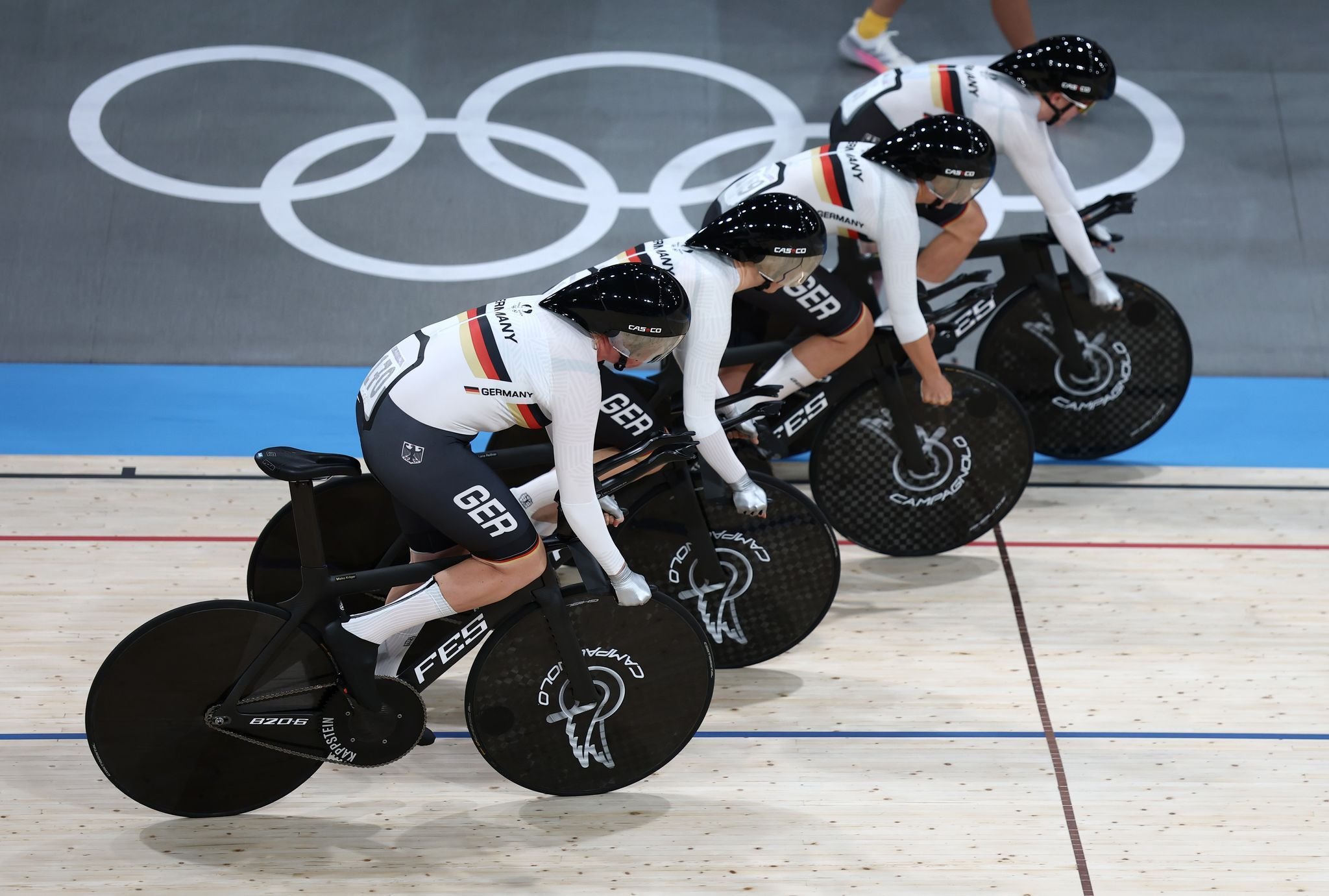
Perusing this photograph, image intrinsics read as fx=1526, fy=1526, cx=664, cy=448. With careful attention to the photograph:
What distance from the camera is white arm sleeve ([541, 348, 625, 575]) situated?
3.51 meters

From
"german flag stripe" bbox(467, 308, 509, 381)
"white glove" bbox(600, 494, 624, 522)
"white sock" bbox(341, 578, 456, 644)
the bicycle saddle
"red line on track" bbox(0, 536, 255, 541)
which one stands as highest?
"german flag stripe" bbox(467, 308, 509, 381)

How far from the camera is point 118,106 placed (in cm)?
755

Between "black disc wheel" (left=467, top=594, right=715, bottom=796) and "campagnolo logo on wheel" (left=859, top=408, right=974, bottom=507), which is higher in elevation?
"black disc wheel" (left=467, top=594, right=715, bottom=796)

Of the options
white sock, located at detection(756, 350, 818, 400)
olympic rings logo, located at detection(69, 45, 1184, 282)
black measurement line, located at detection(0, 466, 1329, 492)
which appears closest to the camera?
white sock, located at detection(756, 350, 818, 400)

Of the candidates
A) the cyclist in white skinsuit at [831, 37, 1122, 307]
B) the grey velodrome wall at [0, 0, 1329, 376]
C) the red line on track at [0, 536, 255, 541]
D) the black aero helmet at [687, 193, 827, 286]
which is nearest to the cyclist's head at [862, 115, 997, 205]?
the cyclist in white skinsuit at [831, 37, 1122, 307]

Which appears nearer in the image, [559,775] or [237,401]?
[559,775]

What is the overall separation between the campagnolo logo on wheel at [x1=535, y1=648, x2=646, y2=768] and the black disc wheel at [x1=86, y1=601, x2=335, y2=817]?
0.55m

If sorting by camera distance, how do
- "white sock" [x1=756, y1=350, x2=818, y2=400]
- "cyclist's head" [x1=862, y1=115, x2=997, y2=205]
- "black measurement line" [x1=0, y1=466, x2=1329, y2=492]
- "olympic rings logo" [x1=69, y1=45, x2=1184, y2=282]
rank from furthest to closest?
1. "olympic rings logo" [x1=69, y1=45, x2=1184, y2=282]
2. "black measurement line" [x1=0, y1=466, x2=1329, y2=492]
3. "white sock" [x1=756, y1=350, x2=818, y2=400]
4. "cyclist's head" [x1=862, y1=115, x2=997, y2=205]

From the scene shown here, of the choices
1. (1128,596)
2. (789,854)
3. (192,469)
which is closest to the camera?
(789,854)

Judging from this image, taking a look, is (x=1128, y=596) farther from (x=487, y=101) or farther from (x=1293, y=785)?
(x=487, y=101)

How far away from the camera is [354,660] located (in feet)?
11.9

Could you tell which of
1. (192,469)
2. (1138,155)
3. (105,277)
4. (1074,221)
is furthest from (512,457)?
(1138,155)

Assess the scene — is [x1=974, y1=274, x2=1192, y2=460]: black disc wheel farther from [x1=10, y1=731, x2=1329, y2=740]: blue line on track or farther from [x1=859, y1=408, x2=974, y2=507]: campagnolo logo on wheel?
[x1=10, y1=731, x2=1329, y2=740]: blue line on track

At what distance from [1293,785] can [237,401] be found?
13.3 ft
